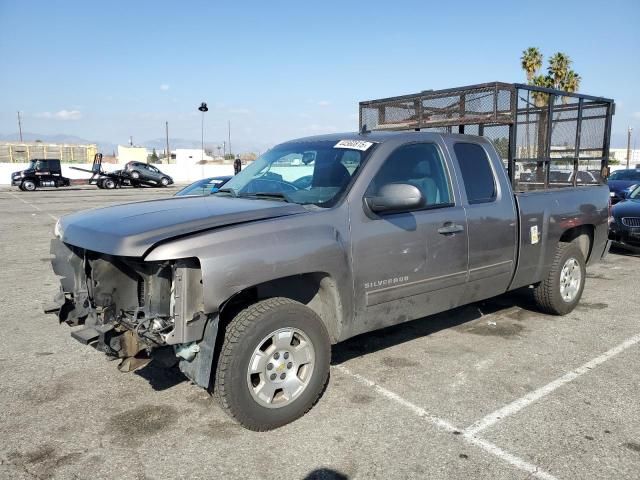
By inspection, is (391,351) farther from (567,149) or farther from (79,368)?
(567,149)

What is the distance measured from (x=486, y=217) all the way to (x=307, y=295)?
1.78 meters

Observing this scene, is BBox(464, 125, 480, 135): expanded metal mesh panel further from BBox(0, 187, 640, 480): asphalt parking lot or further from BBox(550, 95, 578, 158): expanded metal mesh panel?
BBox(0, 187, 640, 480): asphalt parking lot

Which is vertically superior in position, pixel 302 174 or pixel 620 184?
pixel 302 174

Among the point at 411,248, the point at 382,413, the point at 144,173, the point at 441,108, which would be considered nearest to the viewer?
the point at 382,413

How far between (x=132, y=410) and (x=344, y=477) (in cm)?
162

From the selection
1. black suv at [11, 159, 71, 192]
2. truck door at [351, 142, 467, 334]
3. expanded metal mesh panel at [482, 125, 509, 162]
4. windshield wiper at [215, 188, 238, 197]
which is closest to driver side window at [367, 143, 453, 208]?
truck door at [351, 142, 467, 334]

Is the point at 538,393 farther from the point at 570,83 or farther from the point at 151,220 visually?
the point at 570,83

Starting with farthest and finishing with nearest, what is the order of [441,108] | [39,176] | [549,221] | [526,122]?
[39,176], [526,122], [441,108], [549,221]

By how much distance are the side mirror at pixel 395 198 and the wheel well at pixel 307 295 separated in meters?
0.62

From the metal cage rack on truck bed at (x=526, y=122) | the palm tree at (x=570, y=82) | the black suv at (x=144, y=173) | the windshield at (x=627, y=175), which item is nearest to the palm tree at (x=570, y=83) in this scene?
the palm tree at (x=570, y=82)

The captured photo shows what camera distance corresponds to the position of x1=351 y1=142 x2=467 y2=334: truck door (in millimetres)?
3637

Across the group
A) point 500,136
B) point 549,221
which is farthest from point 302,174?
point 500,136

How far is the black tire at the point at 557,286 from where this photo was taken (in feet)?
17.5

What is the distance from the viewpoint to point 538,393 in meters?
3.77
